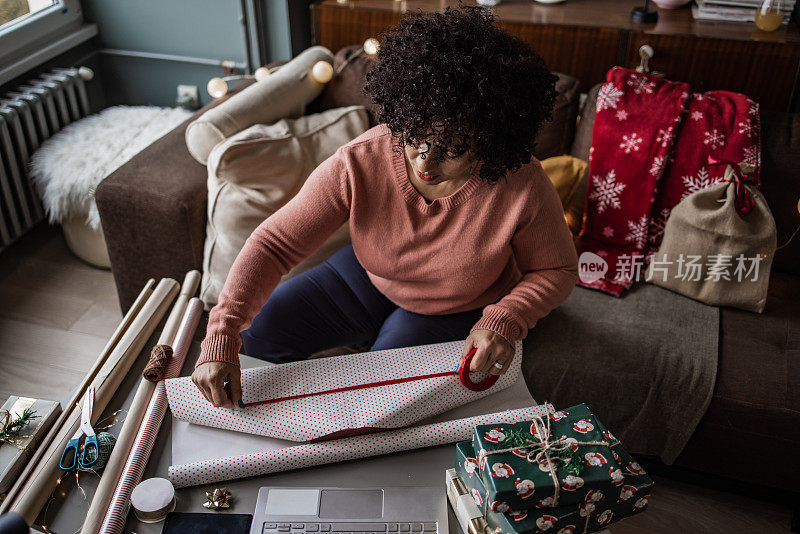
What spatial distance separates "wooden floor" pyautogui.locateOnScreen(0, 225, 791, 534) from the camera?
1.56 metres

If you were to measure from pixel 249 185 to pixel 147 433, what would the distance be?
0.66 meters

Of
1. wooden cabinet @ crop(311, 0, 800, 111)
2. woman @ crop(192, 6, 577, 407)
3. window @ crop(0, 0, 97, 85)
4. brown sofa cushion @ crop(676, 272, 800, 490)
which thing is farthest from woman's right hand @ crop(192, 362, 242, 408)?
window @ crop(0, 0, 97, 85)

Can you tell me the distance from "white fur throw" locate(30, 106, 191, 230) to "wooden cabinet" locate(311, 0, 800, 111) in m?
0.78

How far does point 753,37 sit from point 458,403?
164cm

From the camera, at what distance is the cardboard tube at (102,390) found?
95cm

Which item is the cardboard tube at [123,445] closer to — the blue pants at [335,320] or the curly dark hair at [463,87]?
the blue pants at [335,320]

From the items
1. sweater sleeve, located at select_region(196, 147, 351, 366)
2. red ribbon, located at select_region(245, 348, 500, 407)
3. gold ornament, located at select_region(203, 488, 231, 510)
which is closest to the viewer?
gold ornament, located at select_region(203, 488, 231, 510)

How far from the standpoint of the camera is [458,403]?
1.16m

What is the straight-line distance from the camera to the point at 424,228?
50.3 inches

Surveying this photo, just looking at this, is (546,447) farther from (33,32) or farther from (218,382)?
(33,32)

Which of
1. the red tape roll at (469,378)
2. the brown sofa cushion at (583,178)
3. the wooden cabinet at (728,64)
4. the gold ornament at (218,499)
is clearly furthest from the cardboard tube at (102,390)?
the wooden cabinet at (728,64)

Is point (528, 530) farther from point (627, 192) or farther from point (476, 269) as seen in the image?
point (627, 192)

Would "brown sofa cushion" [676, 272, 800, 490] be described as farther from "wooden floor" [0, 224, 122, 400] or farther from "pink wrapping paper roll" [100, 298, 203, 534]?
"wooden floor" [0, 224, 122, 400]

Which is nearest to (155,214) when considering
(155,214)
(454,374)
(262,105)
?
(155,214)
